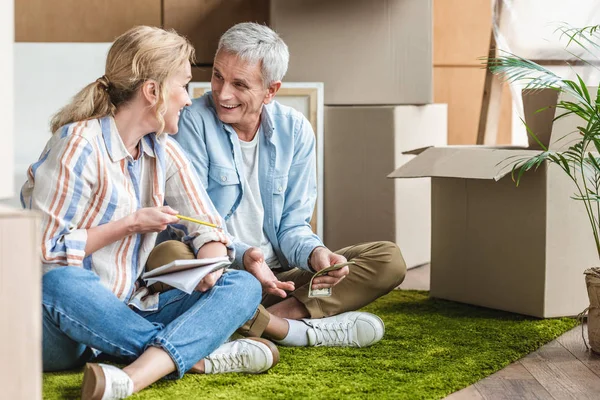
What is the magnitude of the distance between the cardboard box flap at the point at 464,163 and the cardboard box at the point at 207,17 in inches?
40.2

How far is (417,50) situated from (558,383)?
1.55 m

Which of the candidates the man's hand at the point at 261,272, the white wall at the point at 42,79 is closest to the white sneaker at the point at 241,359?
the man's hand at the point at 261,272

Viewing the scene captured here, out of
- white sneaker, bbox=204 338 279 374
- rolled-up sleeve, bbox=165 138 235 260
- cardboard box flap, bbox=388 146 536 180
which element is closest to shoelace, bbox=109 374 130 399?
white sneaker, bbox=204 338 279 374

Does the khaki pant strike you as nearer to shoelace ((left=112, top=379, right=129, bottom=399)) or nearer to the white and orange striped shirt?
the white and orange striped shirt

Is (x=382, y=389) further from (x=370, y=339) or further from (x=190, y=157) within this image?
(x=190, y=157)

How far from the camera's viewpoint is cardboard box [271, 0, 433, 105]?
9.66ft

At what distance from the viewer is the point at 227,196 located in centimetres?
201

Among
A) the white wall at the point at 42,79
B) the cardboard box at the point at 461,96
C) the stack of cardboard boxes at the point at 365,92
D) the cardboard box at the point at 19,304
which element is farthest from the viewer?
the cardboard box at the point at 461,96

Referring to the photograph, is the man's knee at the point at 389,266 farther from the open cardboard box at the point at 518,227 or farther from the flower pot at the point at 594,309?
the flower pot at the point at 594,309

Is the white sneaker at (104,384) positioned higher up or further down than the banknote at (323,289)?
further down

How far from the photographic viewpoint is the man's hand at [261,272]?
1.82 m

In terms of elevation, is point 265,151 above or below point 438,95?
below

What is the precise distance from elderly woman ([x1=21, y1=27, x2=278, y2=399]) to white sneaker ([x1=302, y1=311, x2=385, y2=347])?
238mm

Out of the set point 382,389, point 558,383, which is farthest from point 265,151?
point 558,383
